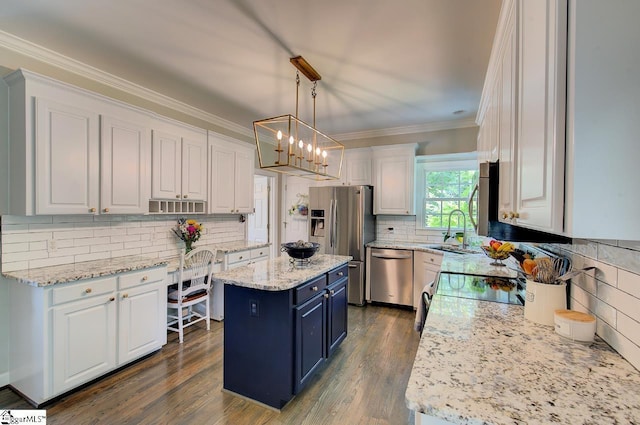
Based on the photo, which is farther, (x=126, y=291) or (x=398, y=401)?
(x=126, y=291)

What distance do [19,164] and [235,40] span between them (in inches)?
74.7

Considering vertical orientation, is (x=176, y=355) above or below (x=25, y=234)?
below

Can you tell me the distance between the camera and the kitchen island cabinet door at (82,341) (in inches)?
81.4

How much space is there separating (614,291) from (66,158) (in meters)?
3.44

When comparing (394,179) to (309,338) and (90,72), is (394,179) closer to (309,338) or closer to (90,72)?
(309,338)

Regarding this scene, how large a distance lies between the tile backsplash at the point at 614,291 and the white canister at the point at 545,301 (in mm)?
74

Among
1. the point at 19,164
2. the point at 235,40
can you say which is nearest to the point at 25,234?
the point at 19,164

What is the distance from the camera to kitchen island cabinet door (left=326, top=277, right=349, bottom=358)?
2.60 metres

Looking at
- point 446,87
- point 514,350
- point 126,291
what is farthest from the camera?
point 446,87

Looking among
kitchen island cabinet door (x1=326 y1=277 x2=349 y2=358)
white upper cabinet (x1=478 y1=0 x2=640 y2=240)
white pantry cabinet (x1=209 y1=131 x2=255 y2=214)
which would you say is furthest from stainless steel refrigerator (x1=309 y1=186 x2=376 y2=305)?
white upper cabinet (x1=478 y1=0 x2=640 y2=240)

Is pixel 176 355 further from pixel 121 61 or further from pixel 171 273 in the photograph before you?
pixel 121 61

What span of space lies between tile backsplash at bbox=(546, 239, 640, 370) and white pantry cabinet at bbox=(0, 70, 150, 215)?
3.37 meters

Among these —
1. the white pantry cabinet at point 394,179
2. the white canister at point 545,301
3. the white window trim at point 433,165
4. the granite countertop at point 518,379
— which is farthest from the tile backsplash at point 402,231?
the granite countertop at point 518,379

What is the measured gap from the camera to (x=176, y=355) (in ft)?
9.10
